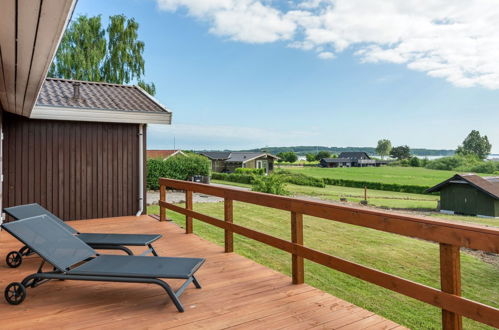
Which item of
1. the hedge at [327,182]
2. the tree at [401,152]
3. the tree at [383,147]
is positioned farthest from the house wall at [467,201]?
the tree at [383,147]

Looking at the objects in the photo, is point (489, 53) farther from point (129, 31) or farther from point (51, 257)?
point (51, 257)

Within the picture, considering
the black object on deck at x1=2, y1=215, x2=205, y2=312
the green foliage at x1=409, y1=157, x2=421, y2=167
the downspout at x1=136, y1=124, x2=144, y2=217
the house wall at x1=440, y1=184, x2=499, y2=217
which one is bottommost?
the house wall at x1=440, y1=184, x2=499, y2=217

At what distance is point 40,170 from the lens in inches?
258

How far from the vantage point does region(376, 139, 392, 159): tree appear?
7441 centimetres

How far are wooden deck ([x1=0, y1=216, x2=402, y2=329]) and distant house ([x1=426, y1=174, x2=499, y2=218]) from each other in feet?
105

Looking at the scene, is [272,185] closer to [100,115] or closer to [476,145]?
[100,115]

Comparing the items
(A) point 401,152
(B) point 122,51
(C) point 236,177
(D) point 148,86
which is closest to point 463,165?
(A) point 401,152

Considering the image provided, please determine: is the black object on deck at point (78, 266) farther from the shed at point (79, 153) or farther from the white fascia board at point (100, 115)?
the shed at point (79, 153)

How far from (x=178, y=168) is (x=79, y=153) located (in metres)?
15.4

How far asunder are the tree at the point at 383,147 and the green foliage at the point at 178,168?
59.7 metres

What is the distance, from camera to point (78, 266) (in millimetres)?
3057

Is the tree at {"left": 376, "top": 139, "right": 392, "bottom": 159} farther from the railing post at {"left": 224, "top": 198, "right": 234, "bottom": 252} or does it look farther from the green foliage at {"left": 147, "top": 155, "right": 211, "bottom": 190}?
the railing post at {"left": 224, "top": 198, "right": 234, "bottom": 252}

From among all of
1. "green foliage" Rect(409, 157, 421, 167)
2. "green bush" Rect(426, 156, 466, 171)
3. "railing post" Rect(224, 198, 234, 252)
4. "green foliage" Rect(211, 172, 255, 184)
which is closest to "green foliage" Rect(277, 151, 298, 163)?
"green foliage" Rect(409, 157, 421, 167)

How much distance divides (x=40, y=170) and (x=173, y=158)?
1629 centimetres
